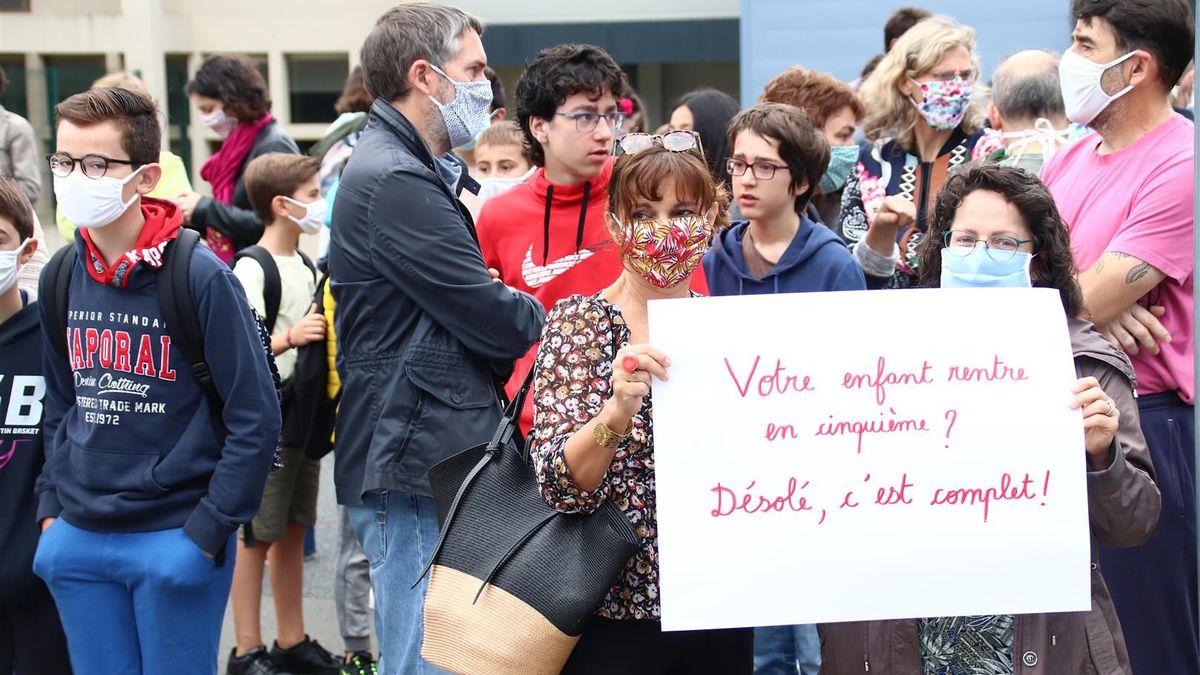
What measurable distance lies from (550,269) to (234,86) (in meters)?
3.66

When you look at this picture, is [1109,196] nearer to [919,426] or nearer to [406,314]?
[919,426]

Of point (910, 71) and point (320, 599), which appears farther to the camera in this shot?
point (320, 599)

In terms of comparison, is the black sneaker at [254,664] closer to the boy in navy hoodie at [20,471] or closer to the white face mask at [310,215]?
the boy in navy hoodie at [20,471]

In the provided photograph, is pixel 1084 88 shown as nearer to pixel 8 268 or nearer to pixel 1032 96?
pixel 1032 96

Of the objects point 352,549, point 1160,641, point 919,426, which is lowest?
point 352,549

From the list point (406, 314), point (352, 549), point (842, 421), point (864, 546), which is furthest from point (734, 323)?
point (352, 549)

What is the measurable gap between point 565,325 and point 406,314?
0.99 metres

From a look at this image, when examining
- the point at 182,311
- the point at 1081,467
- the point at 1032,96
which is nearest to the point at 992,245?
the point at 1081,467

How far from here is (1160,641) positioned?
11.7 ft

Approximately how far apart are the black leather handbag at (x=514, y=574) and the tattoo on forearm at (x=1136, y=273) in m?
1.72

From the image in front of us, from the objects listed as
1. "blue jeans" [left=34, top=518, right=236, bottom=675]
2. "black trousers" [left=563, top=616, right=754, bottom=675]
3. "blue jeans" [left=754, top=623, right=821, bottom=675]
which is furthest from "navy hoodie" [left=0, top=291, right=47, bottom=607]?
"blue jeans" [left=754, top=623, right=821, bottom=675]

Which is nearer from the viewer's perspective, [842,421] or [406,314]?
[842,421]

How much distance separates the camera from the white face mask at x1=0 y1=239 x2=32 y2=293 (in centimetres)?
395

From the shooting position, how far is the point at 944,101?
5.19 m
